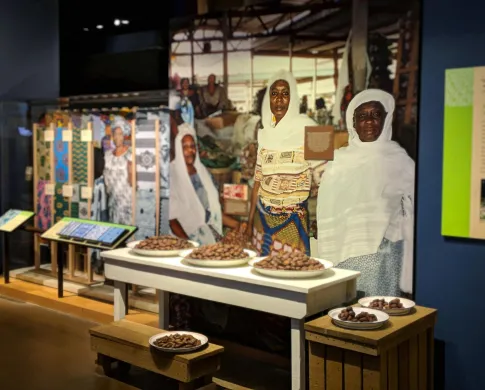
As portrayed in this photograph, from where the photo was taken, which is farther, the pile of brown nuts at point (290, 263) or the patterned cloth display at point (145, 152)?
the patterned cloth display at point (145, 152)

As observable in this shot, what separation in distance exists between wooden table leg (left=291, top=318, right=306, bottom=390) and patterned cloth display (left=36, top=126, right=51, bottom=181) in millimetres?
4423

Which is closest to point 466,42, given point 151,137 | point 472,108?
point 472,108

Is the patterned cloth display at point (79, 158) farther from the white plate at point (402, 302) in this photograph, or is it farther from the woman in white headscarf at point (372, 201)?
the white plate at point (402, 302)

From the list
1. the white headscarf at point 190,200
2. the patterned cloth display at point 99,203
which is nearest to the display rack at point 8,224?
the patterned cloth display at point 99,203

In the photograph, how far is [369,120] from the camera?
4359mm

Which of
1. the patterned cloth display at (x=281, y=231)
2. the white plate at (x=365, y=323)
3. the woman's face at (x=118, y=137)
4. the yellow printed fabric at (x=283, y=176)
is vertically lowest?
the white plate at (x=365, y=323)

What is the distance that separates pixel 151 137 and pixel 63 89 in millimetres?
2323

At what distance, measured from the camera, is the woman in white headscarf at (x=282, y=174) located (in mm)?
4793

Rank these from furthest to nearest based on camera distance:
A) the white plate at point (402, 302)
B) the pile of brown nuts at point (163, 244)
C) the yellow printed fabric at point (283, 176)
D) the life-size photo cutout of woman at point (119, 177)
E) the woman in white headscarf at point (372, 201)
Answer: the life-size photo cutout of woman at point (119, 177), the pile of brown nuts at point (163, 244), the yellow printed fabric at point (283, 176), the woman in white headscarf at point (372, 201), the white plate at point (402, 302)

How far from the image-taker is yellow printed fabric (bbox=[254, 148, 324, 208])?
478cm

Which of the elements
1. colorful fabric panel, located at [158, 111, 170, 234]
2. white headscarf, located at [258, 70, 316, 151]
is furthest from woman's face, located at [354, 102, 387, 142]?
colorful fabric panel, located at [158, 111, 170, 234]

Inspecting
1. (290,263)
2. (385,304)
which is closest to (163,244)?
(290,263)

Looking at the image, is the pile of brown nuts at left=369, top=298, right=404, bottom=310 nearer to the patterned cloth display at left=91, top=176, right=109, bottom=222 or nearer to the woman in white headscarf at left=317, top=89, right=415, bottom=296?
the woman in white headscarf at left=317, top=89, right=415, bottom=296

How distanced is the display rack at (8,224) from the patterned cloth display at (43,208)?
0.21 meters
